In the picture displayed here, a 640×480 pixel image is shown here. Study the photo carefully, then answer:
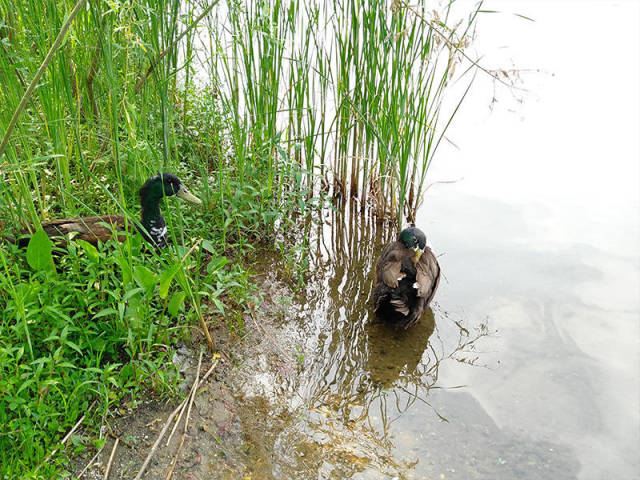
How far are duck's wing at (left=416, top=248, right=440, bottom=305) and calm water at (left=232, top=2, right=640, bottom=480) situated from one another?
26 centimetres

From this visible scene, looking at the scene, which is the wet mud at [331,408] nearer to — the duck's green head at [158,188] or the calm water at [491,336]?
the calm water at [491,336]

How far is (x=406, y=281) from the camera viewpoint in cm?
344

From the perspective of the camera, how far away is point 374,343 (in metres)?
3.32

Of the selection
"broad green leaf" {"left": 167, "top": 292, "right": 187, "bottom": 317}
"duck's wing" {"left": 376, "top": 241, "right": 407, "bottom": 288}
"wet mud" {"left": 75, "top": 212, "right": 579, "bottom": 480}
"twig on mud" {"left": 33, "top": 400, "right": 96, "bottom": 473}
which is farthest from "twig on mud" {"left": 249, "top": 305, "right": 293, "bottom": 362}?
"twig on mud" {"left": 33, "top": 400, "right": 96, "bottom": 473}

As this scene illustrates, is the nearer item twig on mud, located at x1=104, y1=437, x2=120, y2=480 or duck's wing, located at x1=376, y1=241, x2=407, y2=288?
twig on mud, located at x1=104, y1=437, x2=120, y2=480

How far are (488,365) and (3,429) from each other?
2499 millimetres

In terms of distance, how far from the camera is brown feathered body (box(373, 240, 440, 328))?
130 inches

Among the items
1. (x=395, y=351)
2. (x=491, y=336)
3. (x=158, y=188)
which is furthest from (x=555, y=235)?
(x=158, y=188)

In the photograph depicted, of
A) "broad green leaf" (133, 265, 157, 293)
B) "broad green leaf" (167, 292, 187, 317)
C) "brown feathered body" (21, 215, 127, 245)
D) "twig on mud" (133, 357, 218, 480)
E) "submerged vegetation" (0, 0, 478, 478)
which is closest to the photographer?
"twig on mud" (133, 357, 218, 480)

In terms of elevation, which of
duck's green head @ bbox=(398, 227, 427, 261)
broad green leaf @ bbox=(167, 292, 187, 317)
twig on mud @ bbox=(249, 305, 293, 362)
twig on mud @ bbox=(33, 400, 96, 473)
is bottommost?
twig on mud @ bbox=(249, 305, 293, 362)

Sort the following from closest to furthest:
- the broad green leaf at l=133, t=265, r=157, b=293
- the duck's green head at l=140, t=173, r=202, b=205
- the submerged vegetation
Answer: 1. the submerged vegetation
2. the broad green leaf at l=133, t=265, r=157, b=293
3. the duck's green head at l=140, t=173, r=202, b=205

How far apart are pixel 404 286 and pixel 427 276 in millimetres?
163

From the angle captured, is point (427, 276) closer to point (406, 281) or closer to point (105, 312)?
point (406, 281)

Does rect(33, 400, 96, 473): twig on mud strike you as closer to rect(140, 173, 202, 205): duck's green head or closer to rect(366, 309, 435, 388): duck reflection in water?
Answer: rect(140, 173, 202, 205): duck's green head
